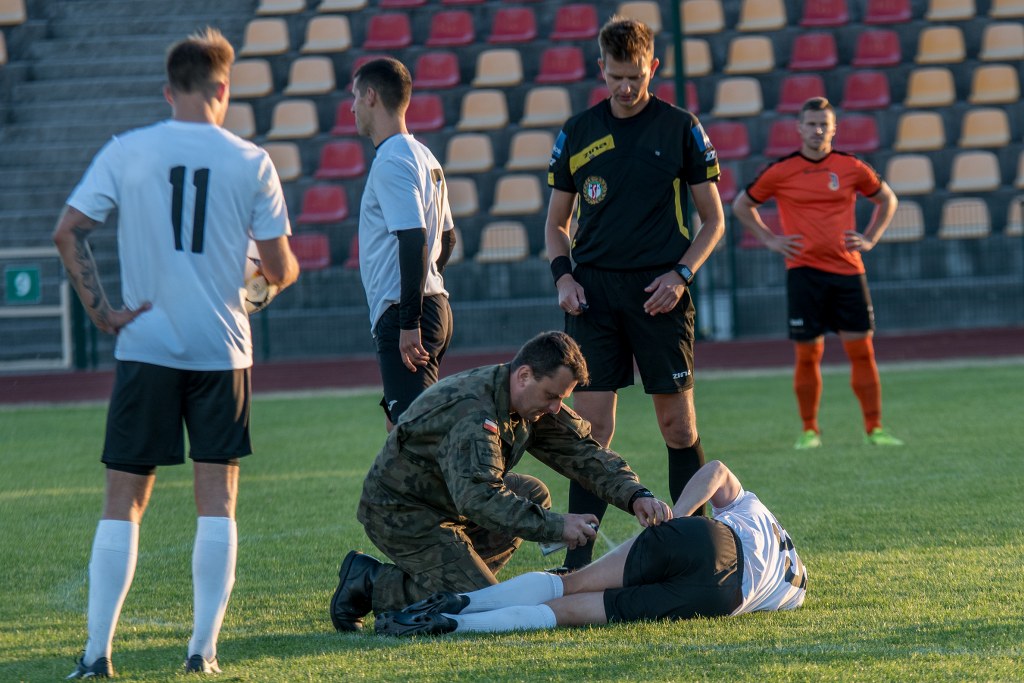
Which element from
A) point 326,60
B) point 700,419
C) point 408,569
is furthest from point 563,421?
point 326,60

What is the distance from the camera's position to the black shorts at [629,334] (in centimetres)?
539

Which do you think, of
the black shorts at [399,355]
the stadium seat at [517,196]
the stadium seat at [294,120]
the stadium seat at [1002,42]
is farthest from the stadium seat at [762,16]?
the black shorts at [399,355]

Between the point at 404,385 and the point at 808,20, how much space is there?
15.6m

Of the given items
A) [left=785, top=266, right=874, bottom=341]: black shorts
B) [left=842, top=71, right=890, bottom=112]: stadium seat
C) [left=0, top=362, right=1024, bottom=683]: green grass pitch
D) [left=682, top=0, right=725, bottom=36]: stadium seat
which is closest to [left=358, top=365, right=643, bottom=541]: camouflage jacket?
[left=0, top=362, right=1024, bottom=683]: green grass pitch

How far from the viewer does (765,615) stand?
4.53 meters

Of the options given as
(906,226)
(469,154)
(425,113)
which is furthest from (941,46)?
(425,113)

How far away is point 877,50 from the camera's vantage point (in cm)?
1916

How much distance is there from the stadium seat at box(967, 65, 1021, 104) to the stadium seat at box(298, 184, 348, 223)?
8637 mm

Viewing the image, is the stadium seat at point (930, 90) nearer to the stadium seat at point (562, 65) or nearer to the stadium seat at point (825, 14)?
the stadium seat at point (825, 14)

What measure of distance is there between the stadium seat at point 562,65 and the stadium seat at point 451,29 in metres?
1.21

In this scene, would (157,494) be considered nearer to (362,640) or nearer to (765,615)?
(362,640)

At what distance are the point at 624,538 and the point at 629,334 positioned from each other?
113 cm

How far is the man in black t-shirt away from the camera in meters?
5.38

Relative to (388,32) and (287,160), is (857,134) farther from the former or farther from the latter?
(287,160)
